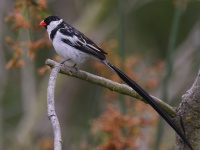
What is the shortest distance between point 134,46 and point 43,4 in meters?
4.42

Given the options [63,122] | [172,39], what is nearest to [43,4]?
[172,39]

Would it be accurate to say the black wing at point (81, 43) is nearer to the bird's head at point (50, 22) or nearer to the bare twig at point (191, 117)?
the bird's head at point (50, 22)

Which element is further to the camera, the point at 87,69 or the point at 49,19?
the point at 87,69

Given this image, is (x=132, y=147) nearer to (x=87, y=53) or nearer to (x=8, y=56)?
(x=87, y=53)

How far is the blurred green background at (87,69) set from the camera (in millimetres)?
5598

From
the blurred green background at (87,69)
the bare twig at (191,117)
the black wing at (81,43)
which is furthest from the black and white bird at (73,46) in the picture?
the blurred green background at (87,69)

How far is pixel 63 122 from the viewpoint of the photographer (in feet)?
22.6

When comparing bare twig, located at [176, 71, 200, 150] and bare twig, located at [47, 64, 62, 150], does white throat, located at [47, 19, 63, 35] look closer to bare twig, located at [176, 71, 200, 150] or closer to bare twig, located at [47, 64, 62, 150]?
bare twig, located at [47, 64, 62, 150]

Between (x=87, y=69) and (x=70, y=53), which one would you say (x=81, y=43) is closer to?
(x=70, y=53)

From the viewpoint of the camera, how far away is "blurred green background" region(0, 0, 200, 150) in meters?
5.60

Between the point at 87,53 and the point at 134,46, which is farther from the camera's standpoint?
the point at 134,46

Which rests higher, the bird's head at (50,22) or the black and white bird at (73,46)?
the bird's head at (50,22)

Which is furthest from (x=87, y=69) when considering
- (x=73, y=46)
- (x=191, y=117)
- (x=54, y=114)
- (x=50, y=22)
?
(x=54, y=114)

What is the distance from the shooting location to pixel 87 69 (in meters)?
6.96
